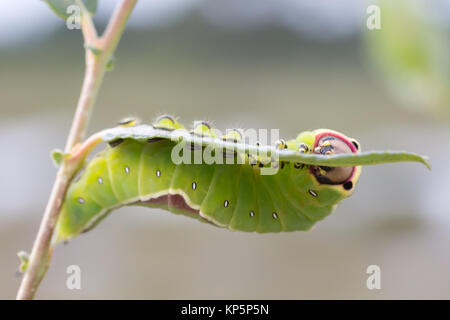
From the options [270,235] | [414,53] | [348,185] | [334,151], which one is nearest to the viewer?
[334,151]

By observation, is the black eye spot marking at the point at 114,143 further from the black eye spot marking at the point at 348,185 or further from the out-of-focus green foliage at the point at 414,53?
the out-of-focus green foliage at the point at 414,53

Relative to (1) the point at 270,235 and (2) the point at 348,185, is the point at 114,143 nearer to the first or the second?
(2) the point at 348,185

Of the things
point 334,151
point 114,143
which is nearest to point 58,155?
point 114,143

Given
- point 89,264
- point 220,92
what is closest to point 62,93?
point 220,92

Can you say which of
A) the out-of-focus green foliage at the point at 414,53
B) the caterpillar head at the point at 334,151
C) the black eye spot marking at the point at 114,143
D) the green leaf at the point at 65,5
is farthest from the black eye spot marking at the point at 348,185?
the out-of-focus green foliage at the point at 414,53

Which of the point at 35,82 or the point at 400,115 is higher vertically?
the point at 35,82

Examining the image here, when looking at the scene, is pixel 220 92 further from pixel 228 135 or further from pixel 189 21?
pixel 228 135
